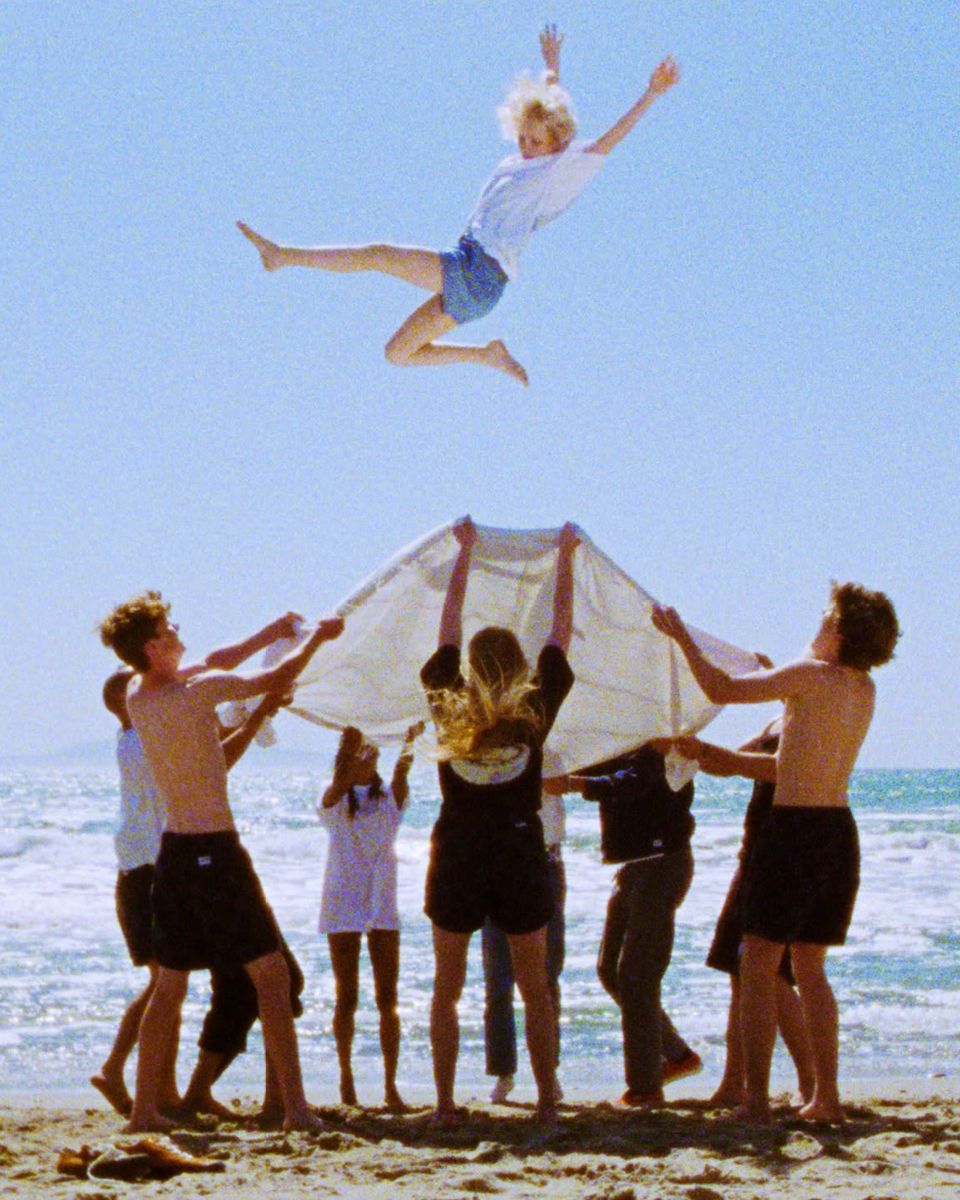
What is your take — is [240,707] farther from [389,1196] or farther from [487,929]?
[389,1196]

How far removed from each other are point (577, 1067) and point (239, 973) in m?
3.33

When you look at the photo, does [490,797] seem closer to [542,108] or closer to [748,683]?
[748,683]

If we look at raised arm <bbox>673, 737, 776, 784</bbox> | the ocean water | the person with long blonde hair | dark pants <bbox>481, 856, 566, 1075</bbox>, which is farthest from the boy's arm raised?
the ocean water

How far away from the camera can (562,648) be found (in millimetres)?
6051

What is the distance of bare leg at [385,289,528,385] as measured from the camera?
5.94 m

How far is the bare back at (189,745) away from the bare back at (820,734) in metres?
1.88

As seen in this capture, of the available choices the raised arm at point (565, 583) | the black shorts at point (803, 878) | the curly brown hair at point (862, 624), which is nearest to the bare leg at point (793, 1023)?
the black shorts at point (803, 878)

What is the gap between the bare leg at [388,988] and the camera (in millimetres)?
6621

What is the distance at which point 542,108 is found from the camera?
591 centimetres

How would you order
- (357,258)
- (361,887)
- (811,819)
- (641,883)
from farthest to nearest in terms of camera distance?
(361,887) < (641,883) < (357,258) < (811,819)

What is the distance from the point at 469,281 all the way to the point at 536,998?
8.39ft

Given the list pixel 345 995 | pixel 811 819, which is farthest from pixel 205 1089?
pixel 811 819

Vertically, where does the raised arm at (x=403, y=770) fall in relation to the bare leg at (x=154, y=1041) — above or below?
above

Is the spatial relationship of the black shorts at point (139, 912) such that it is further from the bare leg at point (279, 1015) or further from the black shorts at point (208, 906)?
the bare leg at point (279, 1015)
